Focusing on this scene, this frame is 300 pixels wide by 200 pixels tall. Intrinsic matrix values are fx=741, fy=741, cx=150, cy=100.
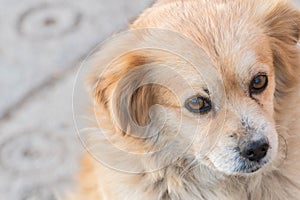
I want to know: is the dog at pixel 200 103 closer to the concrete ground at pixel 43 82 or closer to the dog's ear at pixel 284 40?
the dog's ear at pixel 284 40

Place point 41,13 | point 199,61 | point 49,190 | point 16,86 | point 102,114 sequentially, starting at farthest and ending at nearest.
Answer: point 41,13 < point 16,86 < point 49,190 < point 102,114 < point 199,61

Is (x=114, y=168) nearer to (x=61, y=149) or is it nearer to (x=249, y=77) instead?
(x=249, y=77)

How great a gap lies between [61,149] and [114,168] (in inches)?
30.4

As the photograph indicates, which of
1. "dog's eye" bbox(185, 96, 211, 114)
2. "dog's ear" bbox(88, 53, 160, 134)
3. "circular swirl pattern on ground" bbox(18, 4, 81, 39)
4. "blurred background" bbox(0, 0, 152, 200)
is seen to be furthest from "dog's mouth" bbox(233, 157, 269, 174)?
"circular swirl pattern on ground" bbox(18, 4, 81, 39)

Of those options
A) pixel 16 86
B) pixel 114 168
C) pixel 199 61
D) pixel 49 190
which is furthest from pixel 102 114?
pixel 16 86

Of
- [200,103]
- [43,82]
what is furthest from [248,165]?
[43,82]

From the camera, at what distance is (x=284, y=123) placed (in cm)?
213

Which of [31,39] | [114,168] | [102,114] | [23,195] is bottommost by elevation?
[23,195]

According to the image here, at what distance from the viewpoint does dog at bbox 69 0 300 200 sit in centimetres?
192

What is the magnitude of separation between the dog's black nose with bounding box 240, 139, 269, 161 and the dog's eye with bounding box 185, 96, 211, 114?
0.14 metres

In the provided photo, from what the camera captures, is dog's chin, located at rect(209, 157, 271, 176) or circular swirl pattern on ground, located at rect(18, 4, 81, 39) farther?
circular swirl pattern on ground, located at rect(18, 4, 81, 39)

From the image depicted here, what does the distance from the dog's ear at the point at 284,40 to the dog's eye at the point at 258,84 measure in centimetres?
12

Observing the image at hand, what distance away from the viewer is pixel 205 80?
1915mm

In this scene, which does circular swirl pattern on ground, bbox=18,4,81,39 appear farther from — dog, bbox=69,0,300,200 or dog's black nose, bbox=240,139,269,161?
dog's black nose, bbox=240,139,269,161
